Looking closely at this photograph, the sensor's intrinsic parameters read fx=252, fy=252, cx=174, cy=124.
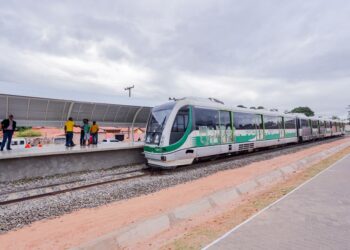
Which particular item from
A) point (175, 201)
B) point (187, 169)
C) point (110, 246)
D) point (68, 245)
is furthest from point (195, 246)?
point (187, 169)

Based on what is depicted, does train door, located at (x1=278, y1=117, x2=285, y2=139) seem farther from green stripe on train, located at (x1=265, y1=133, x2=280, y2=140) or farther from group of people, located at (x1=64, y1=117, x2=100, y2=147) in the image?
group of people, located at (x1=64, y1=117, x2=100, y2=147)

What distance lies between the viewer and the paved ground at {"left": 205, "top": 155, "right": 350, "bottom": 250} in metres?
3.82

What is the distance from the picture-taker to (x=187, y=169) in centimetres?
1169

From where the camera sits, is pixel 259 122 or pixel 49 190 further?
pixel 259 122

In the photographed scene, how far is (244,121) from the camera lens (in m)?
15.9

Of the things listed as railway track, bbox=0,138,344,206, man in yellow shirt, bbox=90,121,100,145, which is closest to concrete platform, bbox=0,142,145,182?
railway track, bbox=0,138,344,206

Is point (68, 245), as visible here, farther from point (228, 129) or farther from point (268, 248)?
point (228, 129)

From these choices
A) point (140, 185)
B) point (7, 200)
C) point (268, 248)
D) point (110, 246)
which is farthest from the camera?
point (140, 185)

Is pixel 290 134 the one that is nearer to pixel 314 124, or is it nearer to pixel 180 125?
pixel 314 124

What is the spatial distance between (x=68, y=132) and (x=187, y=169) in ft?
21.8

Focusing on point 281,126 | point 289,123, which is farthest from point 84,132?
point 289,123

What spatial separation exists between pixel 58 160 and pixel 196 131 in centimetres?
624

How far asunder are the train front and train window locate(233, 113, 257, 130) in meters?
4.67

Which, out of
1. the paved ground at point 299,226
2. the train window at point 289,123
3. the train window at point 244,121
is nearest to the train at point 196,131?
the train window at point 244,121
